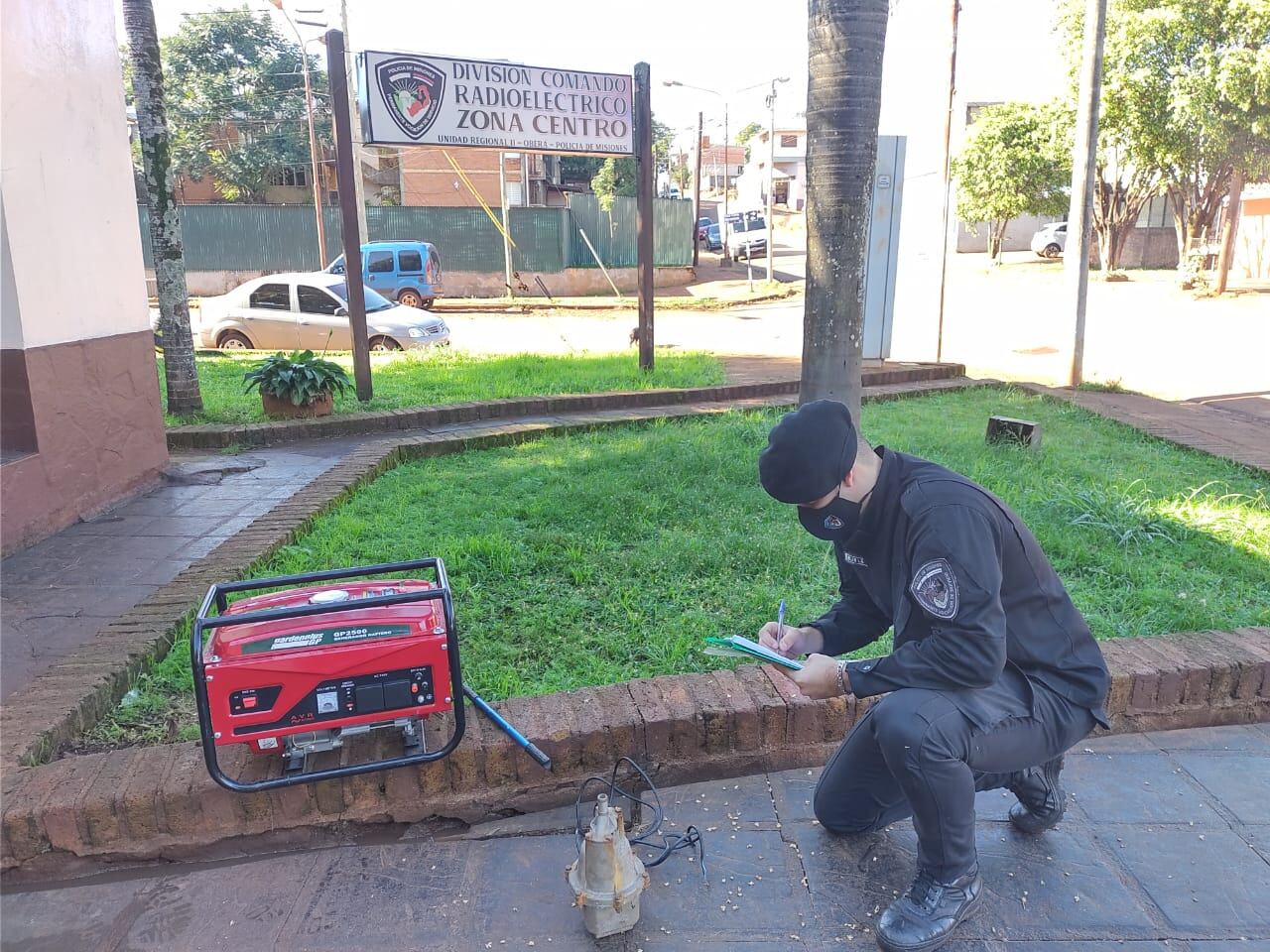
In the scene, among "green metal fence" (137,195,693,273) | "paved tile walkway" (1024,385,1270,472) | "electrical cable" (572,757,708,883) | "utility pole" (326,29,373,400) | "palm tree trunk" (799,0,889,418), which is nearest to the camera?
"electrical cable" (572,757,708,883)

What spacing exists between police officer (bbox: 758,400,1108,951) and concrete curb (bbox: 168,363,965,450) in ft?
18.7

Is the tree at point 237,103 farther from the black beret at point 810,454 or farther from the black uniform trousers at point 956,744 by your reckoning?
the black uniform trousers at point 956,744

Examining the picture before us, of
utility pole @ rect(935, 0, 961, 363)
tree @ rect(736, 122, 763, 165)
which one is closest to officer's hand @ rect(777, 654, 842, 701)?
utility pole @ rect(935, 0, 961, 363)

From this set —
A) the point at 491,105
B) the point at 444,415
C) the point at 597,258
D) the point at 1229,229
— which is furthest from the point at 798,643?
the point at 597,258

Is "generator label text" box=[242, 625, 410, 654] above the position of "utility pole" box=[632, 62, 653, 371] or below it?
below

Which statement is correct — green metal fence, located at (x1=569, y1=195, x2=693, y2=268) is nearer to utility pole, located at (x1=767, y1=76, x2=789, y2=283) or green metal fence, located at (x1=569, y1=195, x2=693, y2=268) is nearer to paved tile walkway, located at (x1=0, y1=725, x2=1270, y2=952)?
utility pole, located at (x1=767, y1=76, x2=789, y2=283)

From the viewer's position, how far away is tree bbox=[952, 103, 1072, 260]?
87.1ft

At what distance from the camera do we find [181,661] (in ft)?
11.0

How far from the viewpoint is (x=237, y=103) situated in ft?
112

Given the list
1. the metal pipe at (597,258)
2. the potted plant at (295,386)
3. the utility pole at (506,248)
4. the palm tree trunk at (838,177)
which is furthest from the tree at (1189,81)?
the palm tree trunk at (838,177)

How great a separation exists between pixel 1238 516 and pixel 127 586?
18.2ft

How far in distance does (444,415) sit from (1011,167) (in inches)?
983

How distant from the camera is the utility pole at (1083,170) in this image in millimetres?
8508

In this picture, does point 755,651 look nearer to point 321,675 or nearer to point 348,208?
point 321,675
